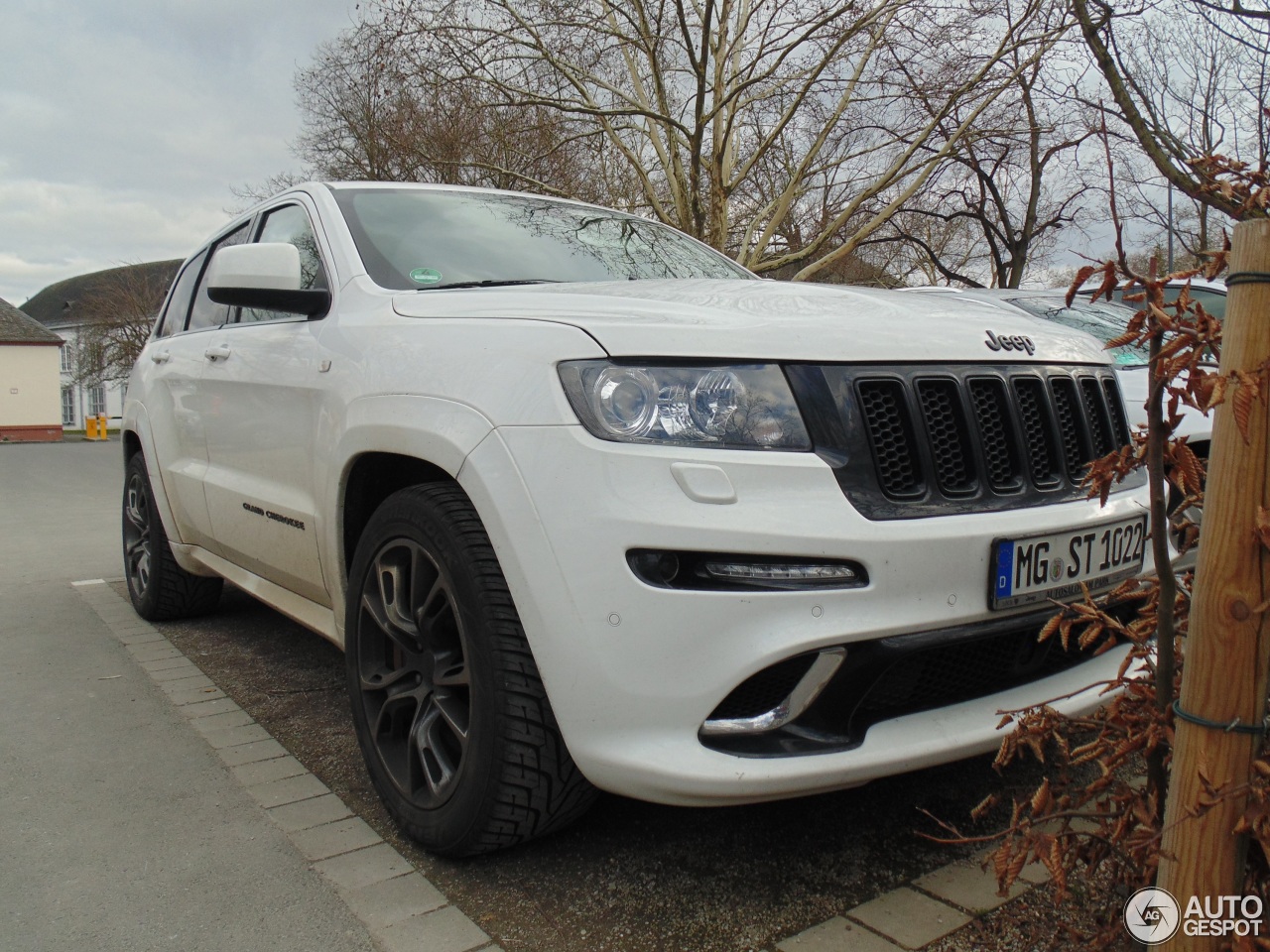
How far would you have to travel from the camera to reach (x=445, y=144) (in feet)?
54.5

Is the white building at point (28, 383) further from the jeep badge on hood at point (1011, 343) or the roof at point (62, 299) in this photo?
the jeep badge on hood at point (1011, 343)

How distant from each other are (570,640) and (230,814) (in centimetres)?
134

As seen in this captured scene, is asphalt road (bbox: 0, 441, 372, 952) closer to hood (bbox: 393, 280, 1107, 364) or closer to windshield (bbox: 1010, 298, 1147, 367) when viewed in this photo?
hood (bbox: 393, 280, 1107, 364)

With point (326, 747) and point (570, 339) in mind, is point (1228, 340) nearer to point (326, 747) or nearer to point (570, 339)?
point (570, 339)

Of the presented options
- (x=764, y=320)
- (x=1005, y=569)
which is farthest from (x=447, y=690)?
(x=1005, y=569)

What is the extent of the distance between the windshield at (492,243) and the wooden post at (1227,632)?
2.03 meters

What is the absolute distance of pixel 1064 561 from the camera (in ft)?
7.38

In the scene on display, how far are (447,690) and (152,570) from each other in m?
3.09

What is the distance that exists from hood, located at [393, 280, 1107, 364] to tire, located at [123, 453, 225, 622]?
9.05 feet

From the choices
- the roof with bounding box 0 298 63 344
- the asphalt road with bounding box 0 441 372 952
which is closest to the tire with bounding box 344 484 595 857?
the asphalt road with bounding box 0 441 372 952

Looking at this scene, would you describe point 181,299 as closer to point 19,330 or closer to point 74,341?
point 19,330

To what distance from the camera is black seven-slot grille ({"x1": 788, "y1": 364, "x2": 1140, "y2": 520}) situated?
2.10 meters

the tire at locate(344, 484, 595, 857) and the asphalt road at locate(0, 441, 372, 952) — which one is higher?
the tire at locate(344, 484, 595, 857)

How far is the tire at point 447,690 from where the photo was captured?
2.17m
